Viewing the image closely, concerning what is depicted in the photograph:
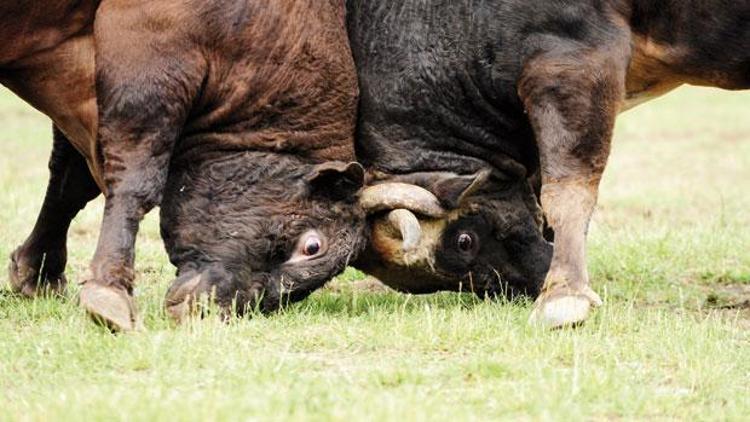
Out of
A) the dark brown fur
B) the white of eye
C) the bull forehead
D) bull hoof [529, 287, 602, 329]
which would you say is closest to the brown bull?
the white of eye

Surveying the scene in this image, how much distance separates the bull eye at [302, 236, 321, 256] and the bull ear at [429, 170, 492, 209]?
729mm

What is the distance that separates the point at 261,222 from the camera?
25.1 ft

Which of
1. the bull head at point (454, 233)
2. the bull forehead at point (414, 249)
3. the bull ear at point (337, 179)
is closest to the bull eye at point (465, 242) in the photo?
the bull head at point (454, 233)

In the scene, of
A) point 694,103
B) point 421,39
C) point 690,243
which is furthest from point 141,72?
point 694,103

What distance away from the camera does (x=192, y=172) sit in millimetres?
7742

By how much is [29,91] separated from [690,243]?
4604mm

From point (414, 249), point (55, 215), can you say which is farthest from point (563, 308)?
point (55, 215)

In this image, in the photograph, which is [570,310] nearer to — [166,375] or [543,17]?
A: [543,17]

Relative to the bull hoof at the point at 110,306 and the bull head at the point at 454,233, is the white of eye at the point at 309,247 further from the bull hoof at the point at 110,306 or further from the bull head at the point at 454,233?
the bull hoof at the point at 110,306

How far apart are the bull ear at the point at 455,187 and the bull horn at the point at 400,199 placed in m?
0.06

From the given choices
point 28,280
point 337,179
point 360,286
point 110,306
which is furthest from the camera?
point 360,286

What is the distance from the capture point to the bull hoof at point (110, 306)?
273 inches

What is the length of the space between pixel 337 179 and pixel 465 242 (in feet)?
2.67

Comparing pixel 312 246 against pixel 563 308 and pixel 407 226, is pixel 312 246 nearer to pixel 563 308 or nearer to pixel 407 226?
pixel 407 226
